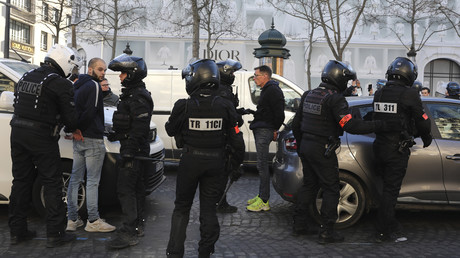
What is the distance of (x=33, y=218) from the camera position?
5.66 meters

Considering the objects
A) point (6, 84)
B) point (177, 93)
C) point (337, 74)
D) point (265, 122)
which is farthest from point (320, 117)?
point (177, 93)

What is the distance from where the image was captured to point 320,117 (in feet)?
15.8

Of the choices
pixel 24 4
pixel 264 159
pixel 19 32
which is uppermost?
pixel 24 4

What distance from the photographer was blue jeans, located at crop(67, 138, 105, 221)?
5066 millimetres

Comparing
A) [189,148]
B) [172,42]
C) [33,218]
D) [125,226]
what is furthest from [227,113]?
[172,42]

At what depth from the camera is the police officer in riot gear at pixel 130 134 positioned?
15.2ft

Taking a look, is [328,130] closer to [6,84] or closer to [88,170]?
[88,170]

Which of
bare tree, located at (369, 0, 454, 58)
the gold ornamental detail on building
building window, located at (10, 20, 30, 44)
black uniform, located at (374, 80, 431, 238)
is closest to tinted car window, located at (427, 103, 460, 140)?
black uniform, located at (374, 80, 431, 238)

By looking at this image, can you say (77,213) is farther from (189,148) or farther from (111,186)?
(189,148)

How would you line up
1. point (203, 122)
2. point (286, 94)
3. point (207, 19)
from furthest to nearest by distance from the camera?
point (207, 19), point (286, 94), point (203, 122)

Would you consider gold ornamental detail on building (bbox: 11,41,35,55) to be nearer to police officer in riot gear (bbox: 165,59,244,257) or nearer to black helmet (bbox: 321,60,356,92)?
black helmet (bbox: 321,60,356,92)

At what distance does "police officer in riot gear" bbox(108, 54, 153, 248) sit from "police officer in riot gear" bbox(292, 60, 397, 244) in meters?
1.64

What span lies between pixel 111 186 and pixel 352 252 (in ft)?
8.79

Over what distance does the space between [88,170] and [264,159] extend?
226 centimetres
